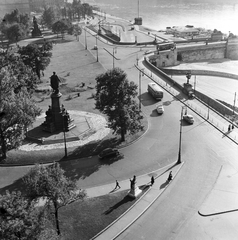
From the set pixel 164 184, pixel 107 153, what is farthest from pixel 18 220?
pixel 107 153

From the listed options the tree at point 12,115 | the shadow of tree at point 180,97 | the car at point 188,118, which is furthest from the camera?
the shadow of tree at point 180,97

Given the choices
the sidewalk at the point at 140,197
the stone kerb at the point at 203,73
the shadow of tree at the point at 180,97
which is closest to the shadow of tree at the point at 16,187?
the sidewalk at the point at 140,197

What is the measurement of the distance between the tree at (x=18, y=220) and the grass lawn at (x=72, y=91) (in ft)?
52.8

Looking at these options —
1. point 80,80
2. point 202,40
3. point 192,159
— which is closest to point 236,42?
point 202,40

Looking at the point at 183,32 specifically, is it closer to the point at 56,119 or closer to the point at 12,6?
the point at 56,119

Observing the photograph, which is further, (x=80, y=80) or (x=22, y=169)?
(x=80, y=80)

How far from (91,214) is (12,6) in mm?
178435

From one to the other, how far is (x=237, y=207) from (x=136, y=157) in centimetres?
1164

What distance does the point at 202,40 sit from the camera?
10469 centimetres

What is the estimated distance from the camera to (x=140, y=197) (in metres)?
27.7

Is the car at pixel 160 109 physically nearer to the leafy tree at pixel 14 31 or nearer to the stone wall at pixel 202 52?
the stone wall at pixel 202 52

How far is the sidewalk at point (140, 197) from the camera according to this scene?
24.1 meters


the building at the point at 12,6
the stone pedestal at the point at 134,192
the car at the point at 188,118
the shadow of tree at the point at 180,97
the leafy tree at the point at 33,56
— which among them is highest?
the building at the point at 12,6

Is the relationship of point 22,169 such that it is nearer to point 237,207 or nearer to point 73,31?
point 237,207
